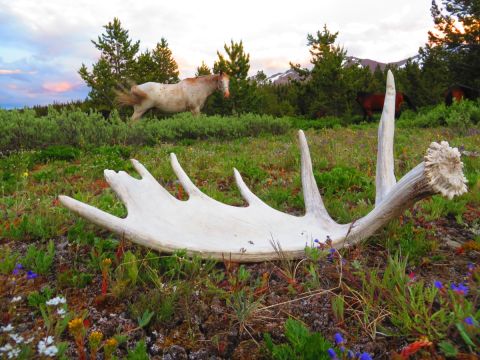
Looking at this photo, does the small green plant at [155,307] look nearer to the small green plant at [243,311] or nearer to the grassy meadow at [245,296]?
the grassy meadow at [245,296]

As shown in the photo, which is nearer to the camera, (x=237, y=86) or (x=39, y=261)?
(x=39, y=261)

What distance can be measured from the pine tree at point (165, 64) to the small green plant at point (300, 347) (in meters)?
29.4

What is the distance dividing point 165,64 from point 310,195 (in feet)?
101

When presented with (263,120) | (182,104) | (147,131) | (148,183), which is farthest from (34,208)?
(182,104)

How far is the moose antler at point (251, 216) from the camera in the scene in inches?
65.0

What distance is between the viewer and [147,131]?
10.2 m

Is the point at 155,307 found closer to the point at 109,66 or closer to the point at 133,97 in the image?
the point at 133,97

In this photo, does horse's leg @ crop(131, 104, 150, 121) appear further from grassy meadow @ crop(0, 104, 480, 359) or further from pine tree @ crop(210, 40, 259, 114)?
grassy meadow @ crop(0, 104, 480, 359)

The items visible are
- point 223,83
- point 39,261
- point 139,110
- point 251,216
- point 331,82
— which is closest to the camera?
point 39,261

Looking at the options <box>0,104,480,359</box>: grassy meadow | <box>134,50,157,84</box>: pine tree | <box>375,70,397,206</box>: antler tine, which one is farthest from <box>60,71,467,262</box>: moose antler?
<box>134,50,157,84</box>: pine tree

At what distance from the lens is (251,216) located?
7.40 ft

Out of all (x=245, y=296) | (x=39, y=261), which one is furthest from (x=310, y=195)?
(x=39, y=261)

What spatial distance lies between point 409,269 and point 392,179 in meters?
0.58

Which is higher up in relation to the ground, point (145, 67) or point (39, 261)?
point (145, 67)
